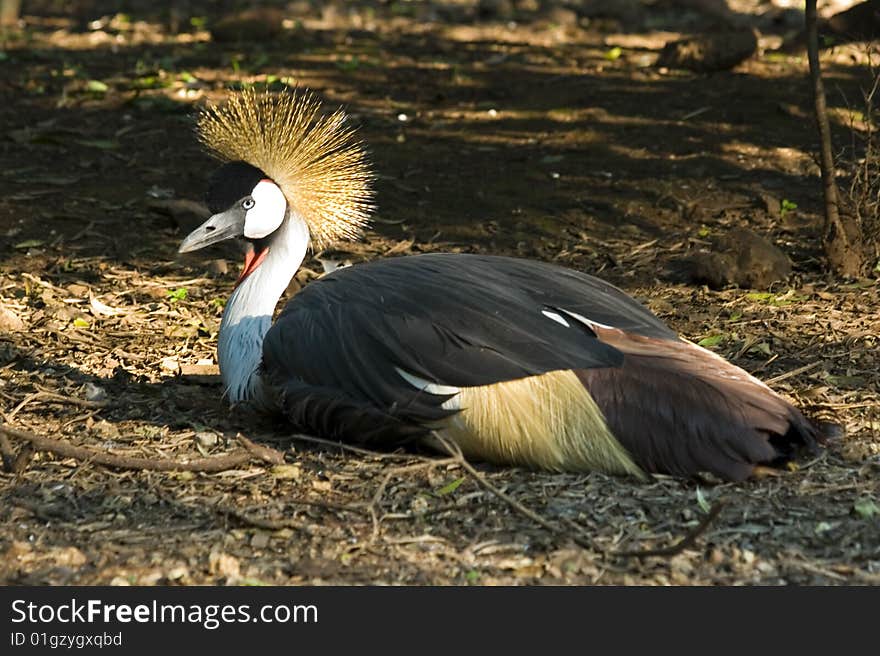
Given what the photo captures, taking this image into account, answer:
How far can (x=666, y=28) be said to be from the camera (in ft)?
35.2

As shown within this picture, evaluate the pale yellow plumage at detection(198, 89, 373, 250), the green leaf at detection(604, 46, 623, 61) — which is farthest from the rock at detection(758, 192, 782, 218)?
the green leaf at detection(604, 46, 623, 61)

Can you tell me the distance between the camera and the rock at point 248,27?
1014 cm

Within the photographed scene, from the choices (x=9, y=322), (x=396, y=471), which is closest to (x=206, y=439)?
(x=396, y=471)

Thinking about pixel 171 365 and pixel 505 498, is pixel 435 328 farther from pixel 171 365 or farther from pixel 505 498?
pixel 171 365

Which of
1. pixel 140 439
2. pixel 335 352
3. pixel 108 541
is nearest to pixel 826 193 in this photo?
pixel 335 352

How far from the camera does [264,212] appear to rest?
201 inches

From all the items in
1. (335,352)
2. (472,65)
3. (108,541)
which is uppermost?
(472,65)

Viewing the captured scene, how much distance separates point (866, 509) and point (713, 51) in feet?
18.2

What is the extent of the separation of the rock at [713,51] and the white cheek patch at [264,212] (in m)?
4.62

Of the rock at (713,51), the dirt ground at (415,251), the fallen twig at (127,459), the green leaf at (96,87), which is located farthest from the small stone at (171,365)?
the rock at (713,51)

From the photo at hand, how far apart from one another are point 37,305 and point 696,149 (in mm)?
3876

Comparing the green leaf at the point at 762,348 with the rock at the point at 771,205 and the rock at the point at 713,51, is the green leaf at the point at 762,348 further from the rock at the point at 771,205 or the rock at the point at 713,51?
the rock at the point at 713,51

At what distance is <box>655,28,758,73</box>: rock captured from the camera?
8766 millimetres

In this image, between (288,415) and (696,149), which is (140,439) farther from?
(696,149)
